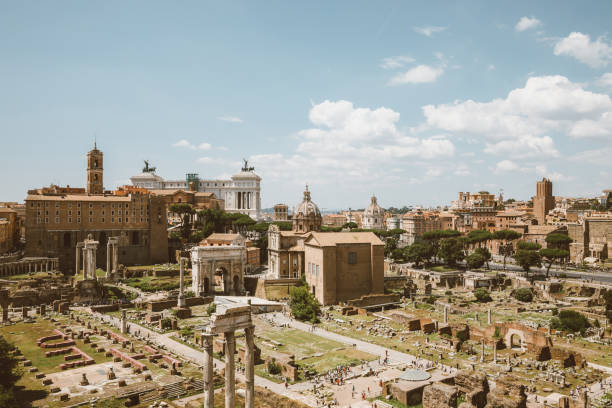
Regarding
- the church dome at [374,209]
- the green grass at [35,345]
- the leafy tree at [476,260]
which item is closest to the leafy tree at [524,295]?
the leafy tree at [476,260]

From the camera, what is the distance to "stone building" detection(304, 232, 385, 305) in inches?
2036

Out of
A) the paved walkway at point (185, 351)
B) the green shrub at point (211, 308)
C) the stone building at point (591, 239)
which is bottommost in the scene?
the paved walkway at point (185, 351)

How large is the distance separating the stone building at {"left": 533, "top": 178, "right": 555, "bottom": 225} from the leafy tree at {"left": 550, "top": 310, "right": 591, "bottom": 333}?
7820cm

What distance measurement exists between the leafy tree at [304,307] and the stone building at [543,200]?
289 feet

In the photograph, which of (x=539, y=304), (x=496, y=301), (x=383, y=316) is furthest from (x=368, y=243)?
Answer: (x=539, y=304)

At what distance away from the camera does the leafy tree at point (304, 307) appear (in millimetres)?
43594

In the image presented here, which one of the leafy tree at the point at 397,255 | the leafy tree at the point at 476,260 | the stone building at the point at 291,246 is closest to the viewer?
the stone building at the point at 291,246

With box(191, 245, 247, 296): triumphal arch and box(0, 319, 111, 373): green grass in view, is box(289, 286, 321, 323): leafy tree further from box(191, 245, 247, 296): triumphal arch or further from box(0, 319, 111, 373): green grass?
box(0, 319, 111, 373): green grass

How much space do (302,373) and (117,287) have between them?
114ft

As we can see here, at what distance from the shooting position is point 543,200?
11319 cm

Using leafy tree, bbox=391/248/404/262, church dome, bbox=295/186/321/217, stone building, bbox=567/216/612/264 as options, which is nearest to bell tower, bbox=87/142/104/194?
church dome, bbox=295/186/321/217

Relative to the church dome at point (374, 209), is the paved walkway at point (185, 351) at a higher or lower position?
lower

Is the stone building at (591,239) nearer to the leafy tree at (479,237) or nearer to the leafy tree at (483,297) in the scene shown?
the leafy tree at (479,237)

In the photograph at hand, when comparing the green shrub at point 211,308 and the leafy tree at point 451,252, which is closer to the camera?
the green shrub at point 211,308
